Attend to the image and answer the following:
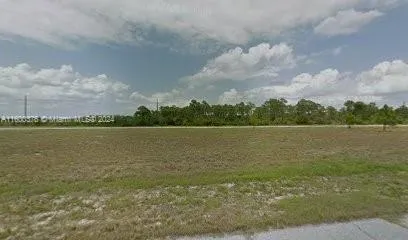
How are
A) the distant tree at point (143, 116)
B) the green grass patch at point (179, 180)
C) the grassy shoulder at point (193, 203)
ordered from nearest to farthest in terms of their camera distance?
the grassy shoulder at point (193, 203), the green grass patch at point (179, 180), the distant tree at point (143, 116)

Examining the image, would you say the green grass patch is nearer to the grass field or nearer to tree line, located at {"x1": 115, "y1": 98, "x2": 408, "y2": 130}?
the grass field

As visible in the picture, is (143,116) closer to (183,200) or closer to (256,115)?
(256,115)

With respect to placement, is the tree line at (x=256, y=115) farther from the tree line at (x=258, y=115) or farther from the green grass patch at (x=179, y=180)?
the green grass patch at (x=179, y=180)

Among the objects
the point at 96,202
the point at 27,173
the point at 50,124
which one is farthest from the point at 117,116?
the point at 96,202

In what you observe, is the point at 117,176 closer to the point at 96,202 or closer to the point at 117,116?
the point at 96,202

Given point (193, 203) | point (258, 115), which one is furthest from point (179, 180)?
point (258, 115)

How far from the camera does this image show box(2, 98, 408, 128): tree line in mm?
78500

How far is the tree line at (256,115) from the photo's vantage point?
78.5m

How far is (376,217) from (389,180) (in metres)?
4.30

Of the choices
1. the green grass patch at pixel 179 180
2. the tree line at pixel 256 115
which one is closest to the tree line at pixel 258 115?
the tree line at pixel 256 115

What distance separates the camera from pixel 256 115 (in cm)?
8306

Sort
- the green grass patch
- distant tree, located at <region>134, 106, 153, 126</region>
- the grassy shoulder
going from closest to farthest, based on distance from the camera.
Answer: the grassy shoulder < the green grass patch < distant tree, located at <region>134, 106, 153, 126</region>

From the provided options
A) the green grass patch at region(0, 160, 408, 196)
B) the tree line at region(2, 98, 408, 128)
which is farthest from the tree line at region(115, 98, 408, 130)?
the green grass patch at region(0, 160, 408, 196)

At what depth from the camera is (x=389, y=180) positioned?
9.46 m
